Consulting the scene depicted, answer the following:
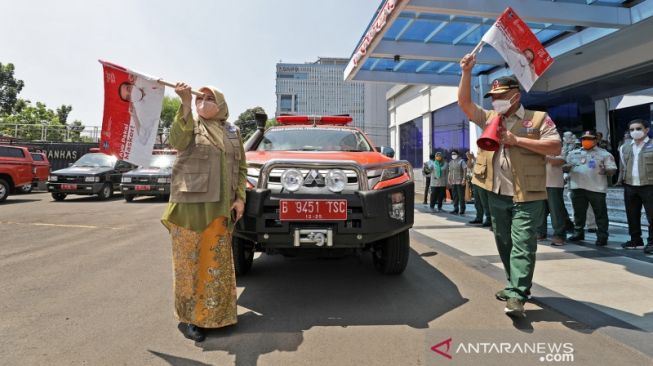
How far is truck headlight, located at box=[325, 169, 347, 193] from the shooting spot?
2.91m

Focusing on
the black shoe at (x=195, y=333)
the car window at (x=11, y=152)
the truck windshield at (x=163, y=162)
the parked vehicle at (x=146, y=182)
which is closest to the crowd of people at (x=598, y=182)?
the black shoe at (x=195, y=333)

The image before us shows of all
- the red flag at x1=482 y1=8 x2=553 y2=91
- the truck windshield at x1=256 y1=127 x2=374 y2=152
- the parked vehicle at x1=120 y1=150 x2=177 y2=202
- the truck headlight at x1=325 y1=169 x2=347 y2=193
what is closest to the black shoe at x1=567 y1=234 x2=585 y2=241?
the red flag at x1=482 y1=8 x2=553 y2=91

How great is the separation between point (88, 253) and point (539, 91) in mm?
10815

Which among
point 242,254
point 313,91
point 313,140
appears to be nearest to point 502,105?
point 313,140

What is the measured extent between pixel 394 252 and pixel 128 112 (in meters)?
2.57

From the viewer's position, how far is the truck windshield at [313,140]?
4016 mm

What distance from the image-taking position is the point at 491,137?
2635mm

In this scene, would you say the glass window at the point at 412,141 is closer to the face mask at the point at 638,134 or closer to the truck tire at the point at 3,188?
the face mask at the point at 638,134

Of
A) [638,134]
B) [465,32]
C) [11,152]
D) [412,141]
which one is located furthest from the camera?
[412,141]

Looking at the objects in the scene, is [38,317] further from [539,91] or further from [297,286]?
[539,91]

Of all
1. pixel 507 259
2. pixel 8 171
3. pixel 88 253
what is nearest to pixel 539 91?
pixel 507 259

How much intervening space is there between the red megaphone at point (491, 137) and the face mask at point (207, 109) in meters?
1.88

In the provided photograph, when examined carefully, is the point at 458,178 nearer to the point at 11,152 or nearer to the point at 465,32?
the point at 465,32

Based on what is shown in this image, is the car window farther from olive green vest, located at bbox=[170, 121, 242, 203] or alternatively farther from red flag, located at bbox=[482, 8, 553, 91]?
red flag, located at bbox=[482, 8, 553, 91]
